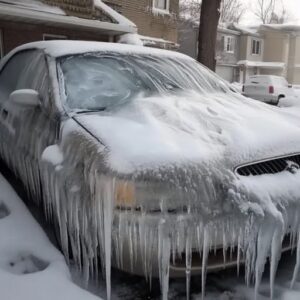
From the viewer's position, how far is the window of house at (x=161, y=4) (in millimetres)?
17734

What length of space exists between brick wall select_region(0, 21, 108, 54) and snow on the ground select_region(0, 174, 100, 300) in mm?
9245

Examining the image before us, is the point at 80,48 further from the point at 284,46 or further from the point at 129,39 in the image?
the point at 284,46

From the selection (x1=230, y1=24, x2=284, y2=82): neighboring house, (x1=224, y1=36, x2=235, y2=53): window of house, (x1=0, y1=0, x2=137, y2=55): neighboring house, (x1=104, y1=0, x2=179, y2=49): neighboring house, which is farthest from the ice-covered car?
(x1=230, y1=24, x2=284, y2=82): neighboring house

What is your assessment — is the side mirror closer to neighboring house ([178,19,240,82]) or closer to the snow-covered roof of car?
the snow-covered roof of car

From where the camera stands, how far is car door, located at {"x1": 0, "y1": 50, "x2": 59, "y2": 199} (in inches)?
120

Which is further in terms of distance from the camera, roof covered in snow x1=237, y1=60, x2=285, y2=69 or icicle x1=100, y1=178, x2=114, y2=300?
roof covered in snow x1=237, y1=60, x2=285, y2=69

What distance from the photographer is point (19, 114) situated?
3.60 metres

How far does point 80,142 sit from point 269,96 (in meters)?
18.6

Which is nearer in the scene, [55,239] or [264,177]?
[264,177]

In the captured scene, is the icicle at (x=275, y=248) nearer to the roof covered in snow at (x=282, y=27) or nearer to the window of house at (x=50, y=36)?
the window of house at (x=50, y=36)

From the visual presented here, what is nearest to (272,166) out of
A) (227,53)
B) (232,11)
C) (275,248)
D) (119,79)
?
(275,248)

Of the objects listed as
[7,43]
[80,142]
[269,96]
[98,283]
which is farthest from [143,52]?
[269,96]

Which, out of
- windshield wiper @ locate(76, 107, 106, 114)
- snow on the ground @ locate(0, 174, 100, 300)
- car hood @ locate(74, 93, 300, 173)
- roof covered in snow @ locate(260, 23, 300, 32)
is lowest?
snow on the ground @ locate(0, 174, 100, 300)

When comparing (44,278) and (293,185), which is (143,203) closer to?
(44,278)
